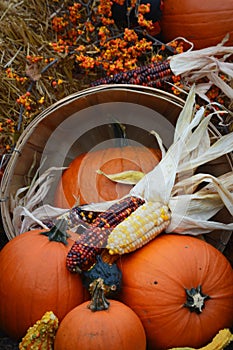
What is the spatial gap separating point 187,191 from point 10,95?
0.98 metres

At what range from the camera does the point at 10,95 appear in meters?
2.41

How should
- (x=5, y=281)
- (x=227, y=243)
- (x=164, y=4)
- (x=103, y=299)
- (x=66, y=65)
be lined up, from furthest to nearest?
(x=164, y=4), (x=66, y=65), (x=227, y=243), (x=5, y=281), (x=103, y=299)

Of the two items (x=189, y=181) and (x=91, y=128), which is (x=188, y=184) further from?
(x=91, y=128)

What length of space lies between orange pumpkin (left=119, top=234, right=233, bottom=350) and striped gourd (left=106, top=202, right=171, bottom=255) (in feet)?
0.17

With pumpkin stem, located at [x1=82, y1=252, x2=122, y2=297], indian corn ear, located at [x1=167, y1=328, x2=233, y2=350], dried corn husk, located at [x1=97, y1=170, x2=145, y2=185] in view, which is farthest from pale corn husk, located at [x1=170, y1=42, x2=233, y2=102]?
indian corn ear, located at [x1=167, y1=328, x2=233, y2=350]

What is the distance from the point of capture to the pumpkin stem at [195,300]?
5.41 ft

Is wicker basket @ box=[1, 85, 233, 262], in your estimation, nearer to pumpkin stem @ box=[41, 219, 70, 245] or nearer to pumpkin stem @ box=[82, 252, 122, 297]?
pumpkin stem @ box=[41, 219, 70, 245]

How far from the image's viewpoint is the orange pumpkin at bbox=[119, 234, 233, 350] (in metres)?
1.66

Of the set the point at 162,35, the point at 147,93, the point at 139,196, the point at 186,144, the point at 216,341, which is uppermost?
the point at 162,35

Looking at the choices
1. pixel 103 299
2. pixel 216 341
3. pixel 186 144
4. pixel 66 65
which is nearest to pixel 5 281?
pixel 103 299

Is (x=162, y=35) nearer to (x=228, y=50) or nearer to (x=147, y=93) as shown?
(x=228, y=50)

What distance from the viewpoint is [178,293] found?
65.9 inches

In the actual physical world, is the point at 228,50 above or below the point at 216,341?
→ above

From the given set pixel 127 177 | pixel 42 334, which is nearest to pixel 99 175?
pixel 127 177
